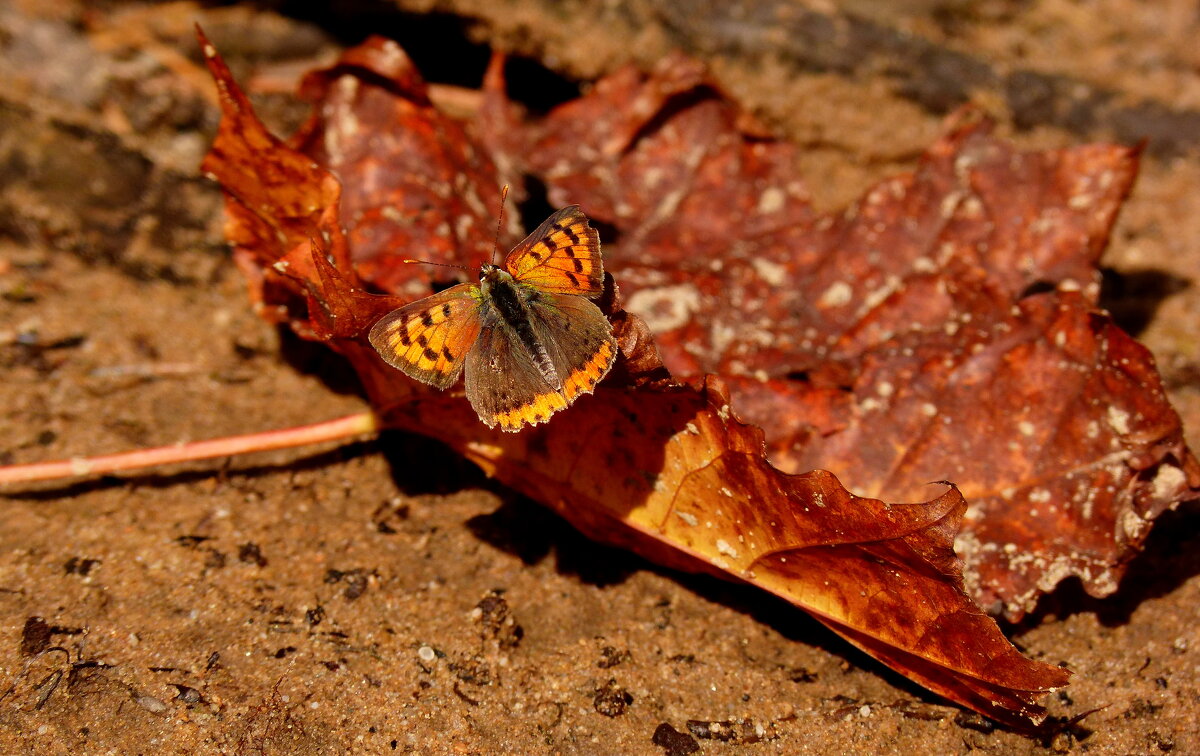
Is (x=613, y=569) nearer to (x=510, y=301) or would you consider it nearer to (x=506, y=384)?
(x=506, y=384)

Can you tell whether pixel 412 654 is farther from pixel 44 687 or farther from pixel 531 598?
pixel 44 687

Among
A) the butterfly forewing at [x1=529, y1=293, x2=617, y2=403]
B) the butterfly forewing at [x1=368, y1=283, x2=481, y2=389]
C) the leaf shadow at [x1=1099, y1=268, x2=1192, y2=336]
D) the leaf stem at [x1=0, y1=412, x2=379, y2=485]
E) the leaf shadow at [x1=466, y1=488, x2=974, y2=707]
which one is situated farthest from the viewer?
the leaf shadow at [x1=1099, y1=268, x2=1192, y2=336]

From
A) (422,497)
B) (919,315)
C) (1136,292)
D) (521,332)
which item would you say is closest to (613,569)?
(422,497)

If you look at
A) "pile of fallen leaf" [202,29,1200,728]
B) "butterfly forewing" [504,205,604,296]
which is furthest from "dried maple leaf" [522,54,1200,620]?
"butterfly forewing" [504,205,604,296]

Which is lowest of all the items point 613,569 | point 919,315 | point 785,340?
point 613,569

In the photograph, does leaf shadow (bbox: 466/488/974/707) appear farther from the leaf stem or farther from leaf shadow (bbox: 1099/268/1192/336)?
leaf shadow (bbox: 1099/268/1192/336)

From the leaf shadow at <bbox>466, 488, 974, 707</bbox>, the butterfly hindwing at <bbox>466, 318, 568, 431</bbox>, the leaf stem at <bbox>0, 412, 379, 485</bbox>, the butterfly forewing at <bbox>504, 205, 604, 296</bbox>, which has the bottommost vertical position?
the leaf shadow at <bbox>466, 488, 974, 707</bbox>
